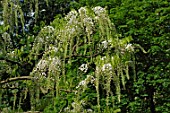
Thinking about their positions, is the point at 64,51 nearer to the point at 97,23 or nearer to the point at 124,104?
the point at 97,23

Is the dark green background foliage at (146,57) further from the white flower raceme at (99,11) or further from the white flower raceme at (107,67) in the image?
the white flower raceme at (107,67)

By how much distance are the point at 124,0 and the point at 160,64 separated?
2.86 meters

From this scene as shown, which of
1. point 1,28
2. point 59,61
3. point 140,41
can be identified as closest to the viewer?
point 1,28

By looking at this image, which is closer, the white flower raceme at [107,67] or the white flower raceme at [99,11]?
the white flower raceme at [107,67]

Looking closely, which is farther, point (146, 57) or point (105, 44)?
point (146, 57)

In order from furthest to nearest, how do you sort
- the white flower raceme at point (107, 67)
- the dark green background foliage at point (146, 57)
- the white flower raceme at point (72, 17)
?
the dark green background foliage at point (146, 57), the white flower raceme at point (72, 17), the white flower raceme at point (107, 67)

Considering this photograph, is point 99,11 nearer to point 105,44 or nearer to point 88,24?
point 88,24

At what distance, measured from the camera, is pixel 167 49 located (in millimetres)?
13078

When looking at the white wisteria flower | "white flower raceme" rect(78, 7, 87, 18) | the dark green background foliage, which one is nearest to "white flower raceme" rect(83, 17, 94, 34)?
"white flower raceme" rect(78, 7, 87, 18)

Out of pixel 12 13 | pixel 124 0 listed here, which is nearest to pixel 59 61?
pixel 12 13

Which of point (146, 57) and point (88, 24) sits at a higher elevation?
point (146, 57)

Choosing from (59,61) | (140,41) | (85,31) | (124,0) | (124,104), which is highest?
(124,0)

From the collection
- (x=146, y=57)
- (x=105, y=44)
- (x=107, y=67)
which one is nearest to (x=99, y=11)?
(x=105, y=44)

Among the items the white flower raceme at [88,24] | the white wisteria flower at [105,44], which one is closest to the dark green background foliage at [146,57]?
the white flower raceme at [88,24]
